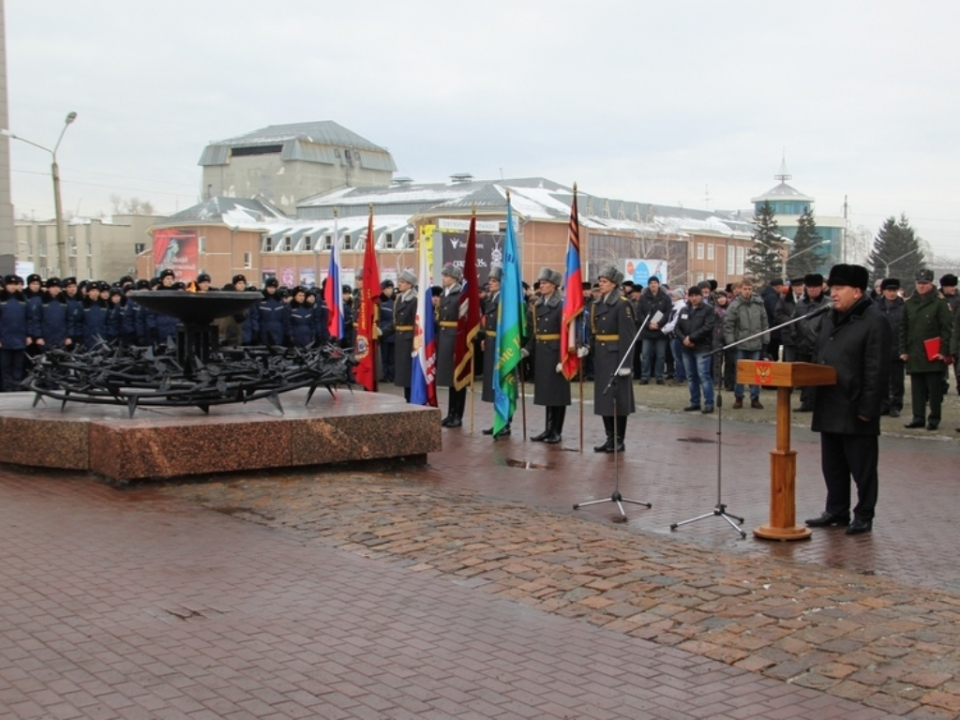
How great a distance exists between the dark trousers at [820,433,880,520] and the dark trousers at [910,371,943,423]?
6.74m

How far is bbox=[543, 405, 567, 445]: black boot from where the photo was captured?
536 inches

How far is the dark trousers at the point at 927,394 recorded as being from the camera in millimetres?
14906

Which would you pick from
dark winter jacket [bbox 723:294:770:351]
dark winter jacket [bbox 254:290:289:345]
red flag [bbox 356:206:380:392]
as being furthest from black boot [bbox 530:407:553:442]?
dark winter jacket [bbox 254:290:289:345]

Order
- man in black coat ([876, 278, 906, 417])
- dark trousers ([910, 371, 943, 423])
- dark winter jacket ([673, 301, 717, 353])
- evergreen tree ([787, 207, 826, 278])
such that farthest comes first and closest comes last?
evergreen tree ([787, 207, 826, 278]) → dark winter jacket ([673, 301, 717, 353]) → man in black coat ([876, 278, 906, 417]) → dark trousers ([910, 371, 943, 423])

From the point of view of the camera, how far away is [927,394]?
1536 cm

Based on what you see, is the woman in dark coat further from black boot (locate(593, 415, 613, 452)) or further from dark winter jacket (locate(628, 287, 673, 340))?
black boot (locate(593, 415, 613, 452))

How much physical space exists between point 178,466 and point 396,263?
70.2m

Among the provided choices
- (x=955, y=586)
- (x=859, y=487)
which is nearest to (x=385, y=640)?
(x=955, y=586)

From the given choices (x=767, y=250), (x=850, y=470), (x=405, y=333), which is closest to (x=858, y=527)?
(x=850, y=470)

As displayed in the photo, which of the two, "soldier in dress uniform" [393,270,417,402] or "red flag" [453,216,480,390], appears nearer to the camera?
"red flag" [453,216,480,390]

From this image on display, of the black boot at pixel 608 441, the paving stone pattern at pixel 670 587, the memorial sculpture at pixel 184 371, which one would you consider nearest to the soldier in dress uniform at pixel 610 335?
the black boot at pixel 608 441

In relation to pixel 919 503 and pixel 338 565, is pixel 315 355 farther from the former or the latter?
pixel 919 503

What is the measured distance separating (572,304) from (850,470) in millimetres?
4598

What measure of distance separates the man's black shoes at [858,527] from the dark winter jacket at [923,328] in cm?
681
